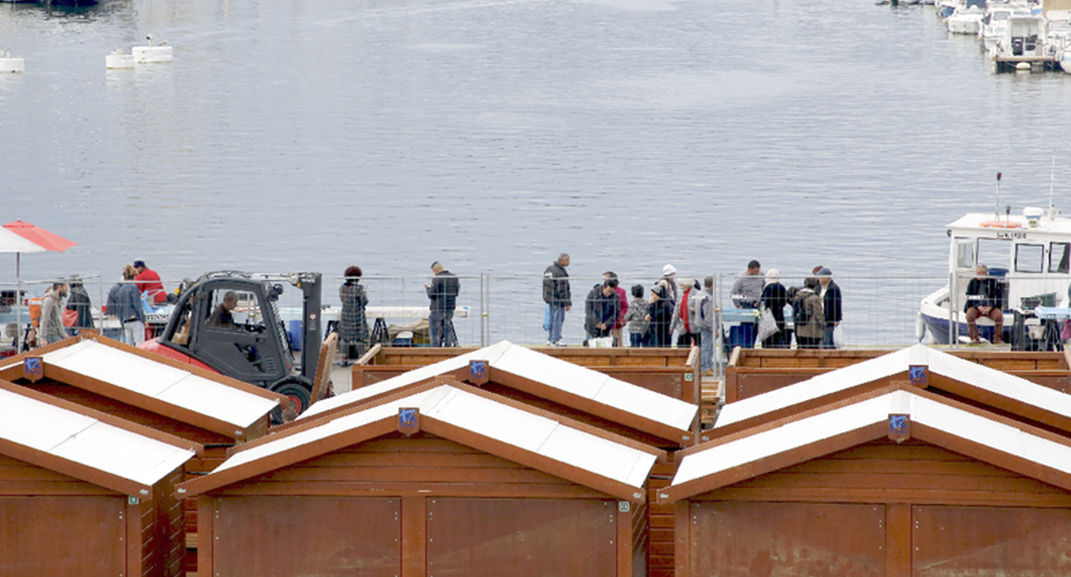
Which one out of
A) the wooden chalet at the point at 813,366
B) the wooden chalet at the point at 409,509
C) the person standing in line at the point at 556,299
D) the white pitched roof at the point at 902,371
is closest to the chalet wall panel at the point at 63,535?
the wooden chalet at the point at 409,509

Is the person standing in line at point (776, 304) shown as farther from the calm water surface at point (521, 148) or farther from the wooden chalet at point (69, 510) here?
the calm water surface at point (521, 148)

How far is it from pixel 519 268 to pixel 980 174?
1206 inches


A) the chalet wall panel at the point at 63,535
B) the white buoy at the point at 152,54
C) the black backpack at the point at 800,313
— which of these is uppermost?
the white buoy at the point at 152,54

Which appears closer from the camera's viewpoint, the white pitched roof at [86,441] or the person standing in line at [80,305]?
the white pitched roof at [86,441]

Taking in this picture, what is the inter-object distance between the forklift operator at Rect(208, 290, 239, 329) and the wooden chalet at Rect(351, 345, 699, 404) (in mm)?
2850

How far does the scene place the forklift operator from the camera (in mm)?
18453

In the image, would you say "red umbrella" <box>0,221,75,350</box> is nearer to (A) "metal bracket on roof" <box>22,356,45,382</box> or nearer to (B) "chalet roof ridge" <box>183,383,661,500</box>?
(A) "metal bracket on roof" <box>22,356,45,382</box>

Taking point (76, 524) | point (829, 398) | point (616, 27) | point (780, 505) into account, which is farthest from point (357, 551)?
point (616, 27)

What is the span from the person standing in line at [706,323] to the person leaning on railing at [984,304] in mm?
4211

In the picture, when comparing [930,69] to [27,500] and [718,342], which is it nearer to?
[718,342]

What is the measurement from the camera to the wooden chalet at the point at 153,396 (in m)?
11.7

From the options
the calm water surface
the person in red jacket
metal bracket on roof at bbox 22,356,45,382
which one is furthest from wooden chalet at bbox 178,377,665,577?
the calm water surface

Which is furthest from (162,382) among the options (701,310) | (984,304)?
(984,304)

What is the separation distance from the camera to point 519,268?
4925 cm
